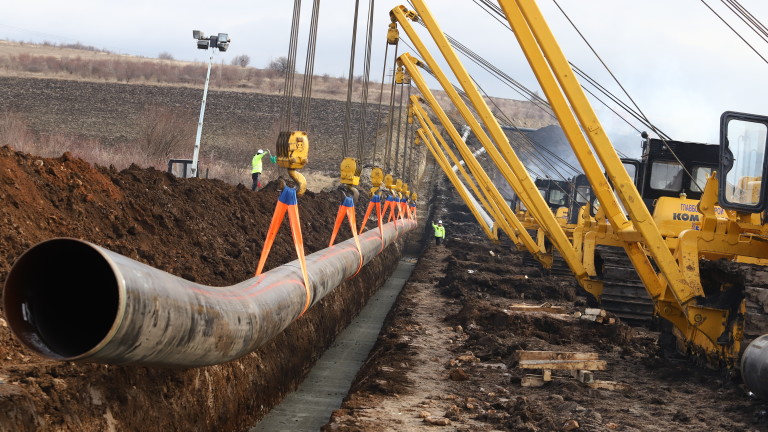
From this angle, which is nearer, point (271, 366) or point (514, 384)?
point (271, 366)

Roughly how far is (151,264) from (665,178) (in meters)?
10.7

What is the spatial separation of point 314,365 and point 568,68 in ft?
17.5

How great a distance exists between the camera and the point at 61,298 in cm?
521

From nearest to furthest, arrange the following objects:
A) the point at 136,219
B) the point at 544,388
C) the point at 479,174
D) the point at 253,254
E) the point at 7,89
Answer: the point at 544,388 < the point at 136,219 < the point at 253,254 < the point at 479,174 < the point at 7,89

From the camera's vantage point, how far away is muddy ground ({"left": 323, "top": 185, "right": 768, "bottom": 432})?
8.58 metres

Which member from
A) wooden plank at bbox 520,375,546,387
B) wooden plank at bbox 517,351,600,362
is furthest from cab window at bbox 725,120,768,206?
wooden plank at bbox 520,375,546,387

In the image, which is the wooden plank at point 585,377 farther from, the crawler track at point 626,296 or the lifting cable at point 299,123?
the crawler track at point 626,296

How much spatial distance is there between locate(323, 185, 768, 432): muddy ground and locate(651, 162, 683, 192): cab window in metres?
2.98

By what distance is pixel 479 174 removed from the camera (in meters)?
28.0

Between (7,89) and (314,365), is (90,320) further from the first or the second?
(7,89)

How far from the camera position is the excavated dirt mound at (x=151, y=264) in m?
5.59

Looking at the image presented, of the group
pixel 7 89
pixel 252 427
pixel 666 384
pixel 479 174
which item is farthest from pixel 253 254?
pixel 7 89

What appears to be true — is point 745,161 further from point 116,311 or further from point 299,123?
point 116,311

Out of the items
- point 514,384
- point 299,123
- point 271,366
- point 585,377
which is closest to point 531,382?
point 514,384
